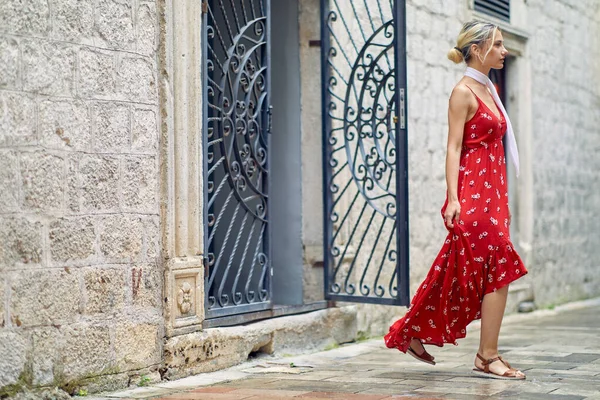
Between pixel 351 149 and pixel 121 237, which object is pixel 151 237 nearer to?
pixel 121 237

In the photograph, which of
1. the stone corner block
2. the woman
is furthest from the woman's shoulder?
the stone corner block

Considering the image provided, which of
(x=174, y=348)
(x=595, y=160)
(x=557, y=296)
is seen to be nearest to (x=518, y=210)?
(x=557, y=296)

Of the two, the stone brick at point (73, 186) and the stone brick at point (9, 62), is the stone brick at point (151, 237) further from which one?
the stone brick at point (9, 62)

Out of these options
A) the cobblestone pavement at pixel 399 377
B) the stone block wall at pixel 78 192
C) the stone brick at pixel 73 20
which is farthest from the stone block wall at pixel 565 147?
the stone brick at pixel 73 20

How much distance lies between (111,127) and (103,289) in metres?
0.78

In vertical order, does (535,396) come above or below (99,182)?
below

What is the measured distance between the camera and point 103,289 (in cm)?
507

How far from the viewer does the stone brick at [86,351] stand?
4.84m

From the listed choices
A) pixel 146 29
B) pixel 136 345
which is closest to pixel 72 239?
Answer: pixel 136 345

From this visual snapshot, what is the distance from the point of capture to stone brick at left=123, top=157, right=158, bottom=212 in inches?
206

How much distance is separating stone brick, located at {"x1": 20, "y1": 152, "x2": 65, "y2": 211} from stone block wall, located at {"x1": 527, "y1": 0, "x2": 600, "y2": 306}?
626cm

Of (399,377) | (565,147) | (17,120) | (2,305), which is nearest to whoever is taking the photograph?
(2,305)

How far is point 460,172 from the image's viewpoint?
5.48 meters

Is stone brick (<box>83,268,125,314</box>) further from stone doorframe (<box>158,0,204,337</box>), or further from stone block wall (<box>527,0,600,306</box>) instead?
stone block wall (<box>527,0,600,306</box>)
